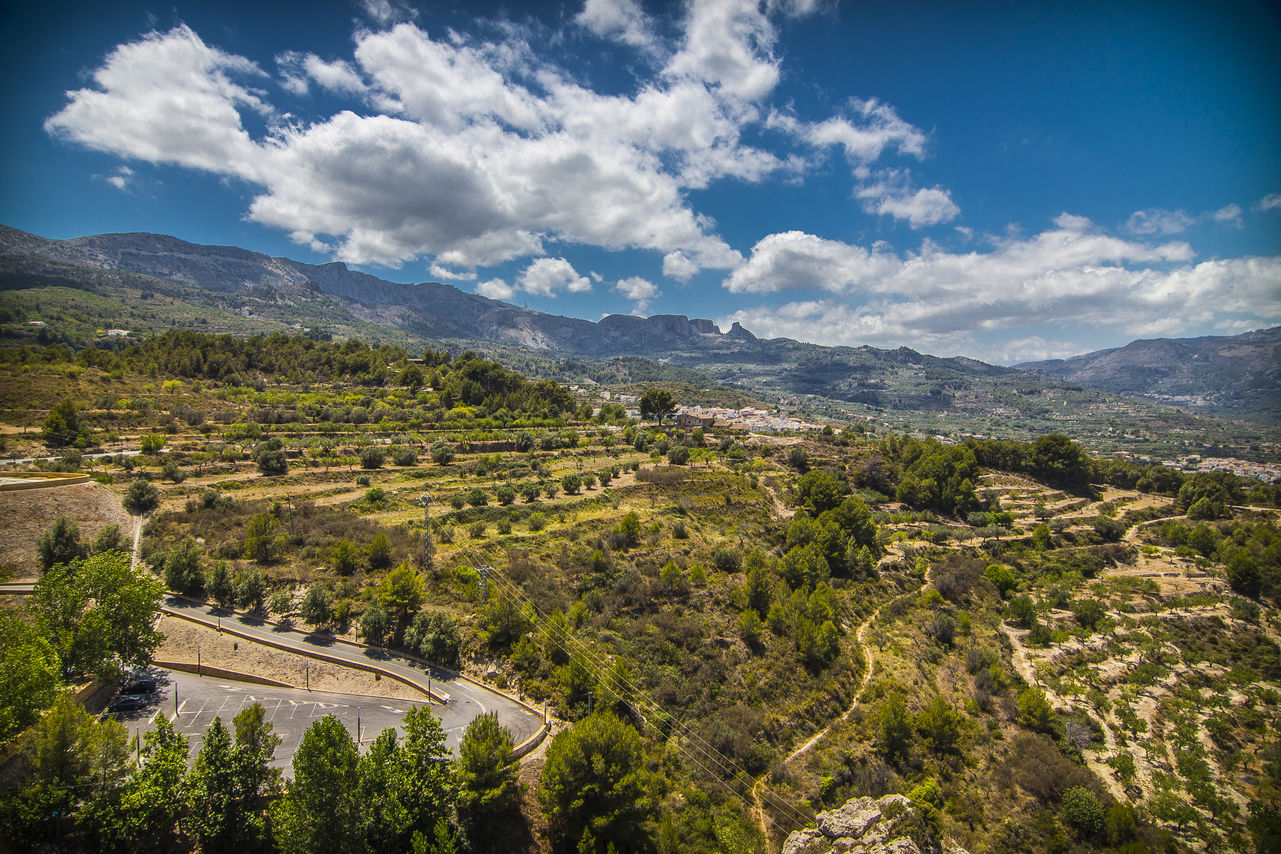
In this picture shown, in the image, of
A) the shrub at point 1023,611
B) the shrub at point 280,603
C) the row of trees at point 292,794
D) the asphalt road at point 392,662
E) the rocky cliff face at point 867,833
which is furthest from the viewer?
the shrub at point 1023,611

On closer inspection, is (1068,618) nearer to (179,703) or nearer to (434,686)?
(434,686)

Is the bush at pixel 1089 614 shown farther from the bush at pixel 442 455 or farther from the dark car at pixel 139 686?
the bush at pixel 442 455

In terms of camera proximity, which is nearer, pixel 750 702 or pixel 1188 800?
pixel 1188 800

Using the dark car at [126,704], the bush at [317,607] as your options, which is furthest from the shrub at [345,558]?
the dark car at [126,704]

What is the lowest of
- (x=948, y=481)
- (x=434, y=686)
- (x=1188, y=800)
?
(x=1188, y=800)

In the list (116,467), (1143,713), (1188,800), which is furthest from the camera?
(116,467)

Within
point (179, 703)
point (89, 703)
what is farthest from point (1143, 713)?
point (89, 703)
